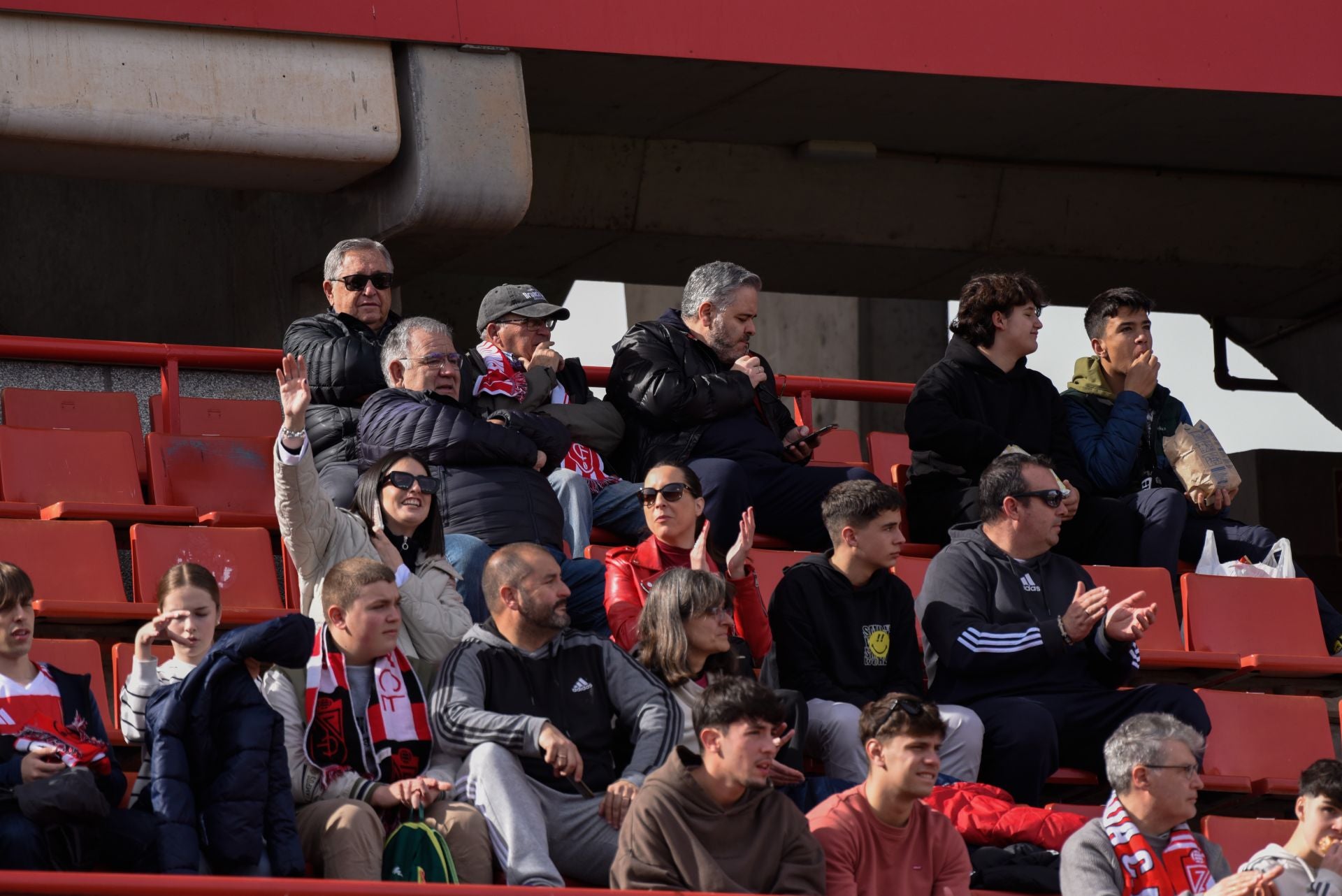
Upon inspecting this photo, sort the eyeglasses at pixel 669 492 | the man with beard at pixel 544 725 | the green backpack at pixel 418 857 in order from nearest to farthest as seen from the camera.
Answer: the green backpack at pixel 418 857, the man with beard at pixel 544 725, the eyeglasses at pixel 669 492

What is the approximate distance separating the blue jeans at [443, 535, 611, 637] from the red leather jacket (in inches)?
4.6

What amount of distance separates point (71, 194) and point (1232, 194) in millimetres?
5577

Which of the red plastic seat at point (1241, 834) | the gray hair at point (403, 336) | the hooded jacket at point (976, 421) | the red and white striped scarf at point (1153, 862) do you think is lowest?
the red plastic seat at point (1241, 834)

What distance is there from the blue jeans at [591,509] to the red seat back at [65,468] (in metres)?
1.31

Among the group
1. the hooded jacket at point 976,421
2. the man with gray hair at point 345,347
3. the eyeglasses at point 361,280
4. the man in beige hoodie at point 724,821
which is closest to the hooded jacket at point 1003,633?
the hooded jacket at point 976,421

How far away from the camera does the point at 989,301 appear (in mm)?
7133

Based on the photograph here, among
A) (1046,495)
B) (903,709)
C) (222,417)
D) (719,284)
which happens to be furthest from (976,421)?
(222,417)

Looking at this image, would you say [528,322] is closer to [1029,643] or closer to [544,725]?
[1029,643]

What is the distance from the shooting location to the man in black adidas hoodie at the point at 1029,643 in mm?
5812

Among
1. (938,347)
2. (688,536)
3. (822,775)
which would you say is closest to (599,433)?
(688,536)

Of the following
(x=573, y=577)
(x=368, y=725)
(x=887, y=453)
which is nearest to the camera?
(x=368, y=725)

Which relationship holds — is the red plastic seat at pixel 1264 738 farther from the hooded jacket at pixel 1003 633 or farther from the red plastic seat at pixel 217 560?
the red plastic seat at pixel 217 560

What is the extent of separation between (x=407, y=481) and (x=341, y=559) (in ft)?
0.88

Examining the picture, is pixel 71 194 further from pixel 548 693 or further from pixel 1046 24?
pixel 548 693
